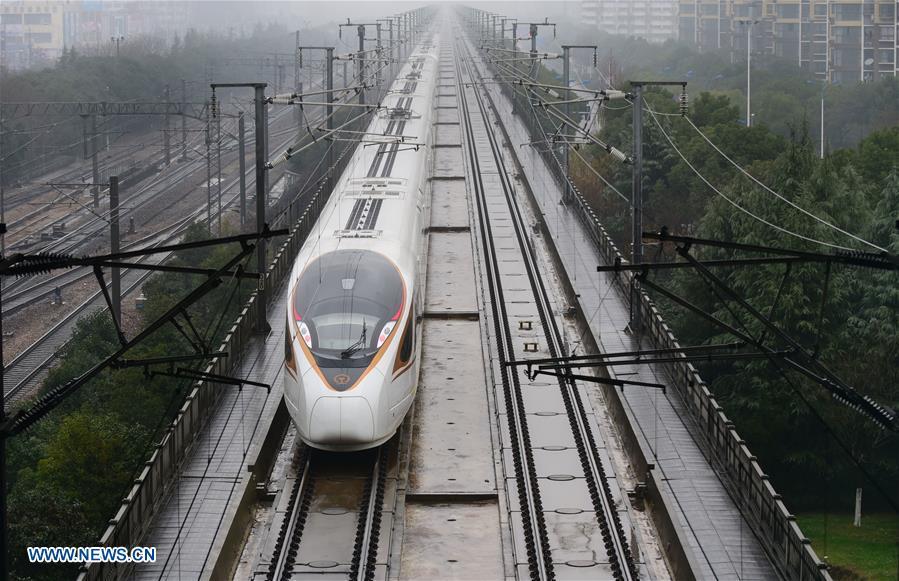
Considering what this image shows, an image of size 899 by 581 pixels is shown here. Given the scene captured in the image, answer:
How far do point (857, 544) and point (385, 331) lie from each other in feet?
45.8

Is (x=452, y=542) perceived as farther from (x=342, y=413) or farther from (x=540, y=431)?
(x=540, y=431)

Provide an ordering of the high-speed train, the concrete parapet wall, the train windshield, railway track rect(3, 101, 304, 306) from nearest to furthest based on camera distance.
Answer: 1. the concrete parapet wall
2. the high-speed train
3. the train windshield
4. railway track rect(3, 101, 304, 306)

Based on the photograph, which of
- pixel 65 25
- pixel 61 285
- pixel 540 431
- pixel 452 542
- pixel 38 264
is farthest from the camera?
pixel 65 25

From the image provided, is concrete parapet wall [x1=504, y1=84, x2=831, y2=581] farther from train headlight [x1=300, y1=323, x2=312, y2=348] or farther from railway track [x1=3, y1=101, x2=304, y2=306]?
railway track [x1=3, y1=101, x2=304, y2=306]

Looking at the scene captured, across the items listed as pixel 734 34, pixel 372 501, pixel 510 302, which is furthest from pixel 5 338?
pixel 734 34

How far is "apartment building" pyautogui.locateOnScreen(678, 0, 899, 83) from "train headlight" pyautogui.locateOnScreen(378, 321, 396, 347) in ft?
203

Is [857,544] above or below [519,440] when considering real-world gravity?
below

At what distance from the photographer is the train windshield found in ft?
59.0

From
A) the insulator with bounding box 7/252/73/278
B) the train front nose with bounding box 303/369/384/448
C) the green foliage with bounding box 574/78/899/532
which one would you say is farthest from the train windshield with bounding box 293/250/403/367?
the green foliage with bounding box 574/78/899/532

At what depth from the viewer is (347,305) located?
60.9 feet

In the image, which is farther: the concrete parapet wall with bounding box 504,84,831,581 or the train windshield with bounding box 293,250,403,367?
the train windshield with bounding box 293,250,403,367

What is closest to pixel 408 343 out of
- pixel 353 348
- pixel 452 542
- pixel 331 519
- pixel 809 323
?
pixel 353 348

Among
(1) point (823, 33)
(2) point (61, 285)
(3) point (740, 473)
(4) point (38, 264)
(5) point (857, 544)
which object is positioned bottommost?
(5) point (857, 544)

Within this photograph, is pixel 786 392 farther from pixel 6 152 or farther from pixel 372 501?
pixel 6 152
